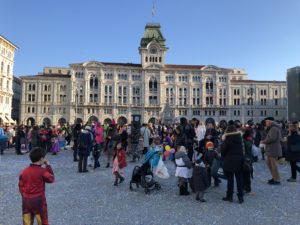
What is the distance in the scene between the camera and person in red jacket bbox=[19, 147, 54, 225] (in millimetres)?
4121

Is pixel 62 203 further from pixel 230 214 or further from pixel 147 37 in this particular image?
pixel 147 37

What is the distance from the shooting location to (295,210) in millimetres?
6074

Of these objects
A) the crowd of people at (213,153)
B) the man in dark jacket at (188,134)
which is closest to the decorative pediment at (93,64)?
the crowd of people at (213,153)

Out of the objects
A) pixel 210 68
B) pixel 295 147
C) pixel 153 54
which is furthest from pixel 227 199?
pixel 210 68

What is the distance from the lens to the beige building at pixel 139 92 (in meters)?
65.9

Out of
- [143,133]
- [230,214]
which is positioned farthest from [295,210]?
[143,133]

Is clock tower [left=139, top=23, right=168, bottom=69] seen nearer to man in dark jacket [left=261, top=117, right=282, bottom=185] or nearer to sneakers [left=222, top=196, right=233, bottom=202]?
man in dark jacket [left=261, top=117, right=282, bottom=185]

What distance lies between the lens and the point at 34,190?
414 centimetres

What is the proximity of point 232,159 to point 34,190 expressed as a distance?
471cm

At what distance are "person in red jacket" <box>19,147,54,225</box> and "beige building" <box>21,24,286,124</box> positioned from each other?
60.6 meters

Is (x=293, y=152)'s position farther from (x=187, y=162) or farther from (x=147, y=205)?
(x=147, y=205)

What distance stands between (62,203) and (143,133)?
25.0 ft

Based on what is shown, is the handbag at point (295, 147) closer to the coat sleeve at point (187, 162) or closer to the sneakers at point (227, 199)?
the sneakers at point (227, 199)

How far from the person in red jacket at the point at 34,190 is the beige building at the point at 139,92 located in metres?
60.6
